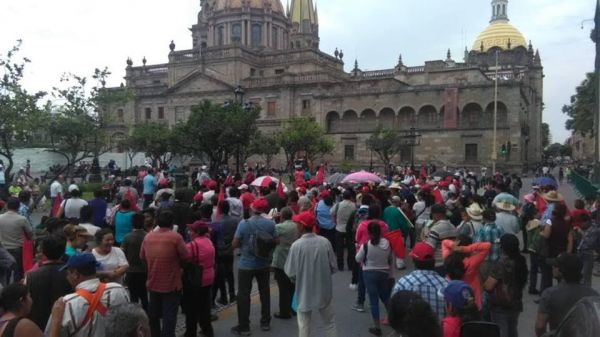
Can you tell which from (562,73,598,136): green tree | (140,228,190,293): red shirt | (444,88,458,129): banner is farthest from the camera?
(444,88,458,129): banner

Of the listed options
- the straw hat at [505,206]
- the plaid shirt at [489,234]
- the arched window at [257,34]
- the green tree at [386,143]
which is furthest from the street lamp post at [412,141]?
the arched window at [257,34]

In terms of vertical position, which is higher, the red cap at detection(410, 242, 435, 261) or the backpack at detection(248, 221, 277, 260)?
the red cap at detection(410, 242, 435, 261)

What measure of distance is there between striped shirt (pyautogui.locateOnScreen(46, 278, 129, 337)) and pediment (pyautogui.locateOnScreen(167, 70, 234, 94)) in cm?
5189

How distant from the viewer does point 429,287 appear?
4.59 metres

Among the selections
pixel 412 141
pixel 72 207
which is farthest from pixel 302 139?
pixel 72 207

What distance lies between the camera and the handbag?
625 centimetres

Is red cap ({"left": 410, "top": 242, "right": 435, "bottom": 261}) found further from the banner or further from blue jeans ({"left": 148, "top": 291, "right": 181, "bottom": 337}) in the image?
the banner

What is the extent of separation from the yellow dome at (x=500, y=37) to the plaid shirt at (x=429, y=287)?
69083 mm

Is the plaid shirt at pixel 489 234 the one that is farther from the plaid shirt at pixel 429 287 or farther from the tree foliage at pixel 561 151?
the tree foliage at pixel 561 151

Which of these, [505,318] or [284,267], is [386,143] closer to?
[284,267]

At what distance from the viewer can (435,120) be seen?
1912 inches

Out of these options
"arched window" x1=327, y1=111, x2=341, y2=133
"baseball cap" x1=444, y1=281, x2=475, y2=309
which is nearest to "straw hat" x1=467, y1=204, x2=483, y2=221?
"baseball cap" x1=444, y1=281, x2=475, y2=309

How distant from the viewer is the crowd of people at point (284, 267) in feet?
13.0

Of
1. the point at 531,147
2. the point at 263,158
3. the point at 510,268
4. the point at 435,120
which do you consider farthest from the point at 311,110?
the point at 510,268
